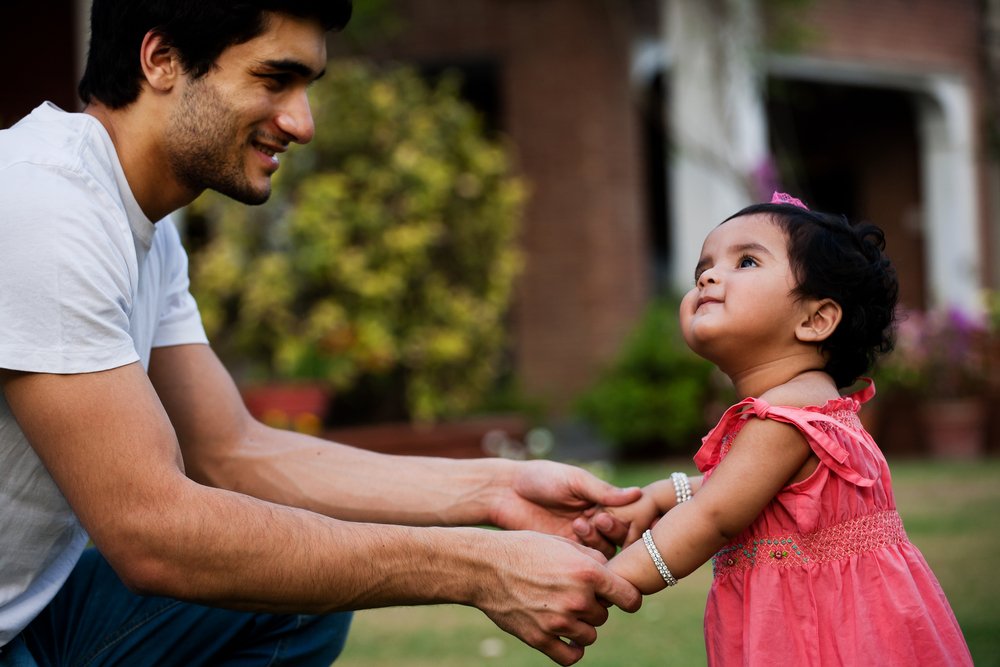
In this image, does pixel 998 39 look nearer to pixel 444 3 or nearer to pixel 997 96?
pixel 997 96

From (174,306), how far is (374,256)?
5.16 meters

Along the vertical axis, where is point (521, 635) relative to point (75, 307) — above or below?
below

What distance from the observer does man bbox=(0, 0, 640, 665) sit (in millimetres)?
2088

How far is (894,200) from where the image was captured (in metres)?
17.2

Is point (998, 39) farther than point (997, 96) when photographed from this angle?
No

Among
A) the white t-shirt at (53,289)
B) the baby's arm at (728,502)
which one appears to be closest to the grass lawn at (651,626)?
the baby's arm at (728,502)

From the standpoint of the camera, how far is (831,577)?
2.41 meters

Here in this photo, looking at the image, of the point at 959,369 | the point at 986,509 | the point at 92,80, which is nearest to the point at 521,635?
the point at 92,80

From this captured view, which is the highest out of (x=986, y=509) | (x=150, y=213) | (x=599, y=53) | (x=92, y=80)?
(x=599, y=53)

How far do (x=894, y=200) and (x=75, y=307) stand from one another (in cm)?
1654

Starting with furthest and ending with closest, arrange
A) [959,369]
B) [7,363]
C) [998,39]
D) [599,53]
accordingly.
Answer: [998,39] → [599,53] → [959,369] → [7,363]

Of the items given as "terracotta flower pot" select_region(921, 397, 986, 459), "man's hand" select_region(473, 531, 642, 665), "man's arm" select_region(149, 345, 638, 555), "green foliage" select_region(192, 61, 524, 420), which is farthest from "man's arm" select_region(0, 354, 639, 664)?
"terracotta flower pot" select_region(921, 397, 986, 459)

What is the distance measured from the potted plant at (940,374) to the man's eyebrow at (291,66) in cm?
782

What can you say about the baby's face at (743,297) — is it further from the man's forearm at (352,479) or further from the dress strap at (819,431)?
the man's forearm at (352,479)
